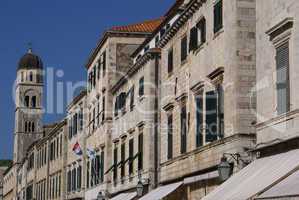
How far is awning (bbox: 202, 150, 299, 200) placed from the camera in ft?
57.2

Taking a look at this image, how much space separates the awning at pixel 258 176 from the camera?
17.4m

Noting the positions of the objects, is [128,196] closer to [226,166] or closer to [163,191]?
[163,191]

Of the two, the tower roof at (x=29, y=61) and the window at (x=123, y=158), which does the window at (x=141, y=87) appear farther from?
the tower roof at (x=29, y=61)

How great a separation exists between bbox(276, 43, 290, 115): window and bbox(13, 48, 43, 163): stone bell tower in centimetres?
12625

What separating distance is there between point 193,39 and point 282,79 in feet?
30.0

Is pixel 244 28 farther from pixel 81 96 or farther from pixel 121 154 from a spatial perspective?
pixel 81 96

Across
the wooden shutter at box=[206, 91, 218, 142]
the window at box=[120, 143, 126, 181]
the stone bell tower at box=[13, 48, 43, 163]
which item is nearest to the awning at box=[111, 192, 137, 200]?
the window at box=[120, 143, 126, 181]

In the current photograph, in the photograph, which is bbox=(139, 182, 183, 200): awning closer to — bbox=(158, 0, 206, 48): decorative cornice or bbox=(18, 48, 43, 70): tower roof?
bbox=(158, 0, 206, 48): decorative cornice

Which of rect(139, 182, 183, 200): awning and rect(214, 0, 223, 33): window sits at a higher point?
rect(214, 0, 223, 33): window

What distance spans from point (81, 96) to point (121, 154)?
1673cm

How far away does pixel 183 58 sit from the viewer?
30.6m

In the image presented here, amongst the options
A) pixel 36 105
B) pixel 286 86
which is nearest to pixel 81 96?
pixel 286 86

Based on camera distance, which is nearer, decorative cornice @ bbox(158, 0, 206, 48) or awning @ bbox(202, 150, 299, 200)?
awning @ bbox(202, 150, 299, 200)

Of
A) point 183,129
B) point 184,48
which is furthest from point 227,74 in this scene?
point 184,48
